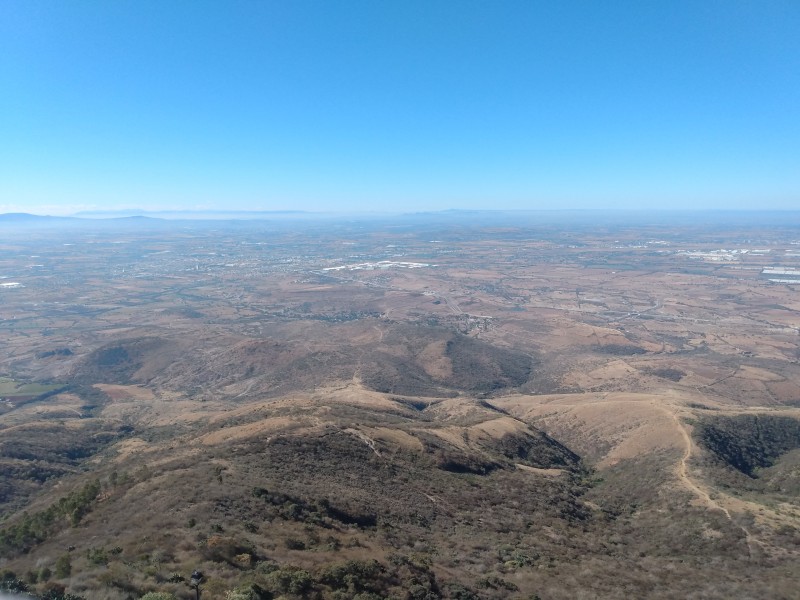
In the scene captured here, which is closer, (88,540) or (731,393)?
(88,540)

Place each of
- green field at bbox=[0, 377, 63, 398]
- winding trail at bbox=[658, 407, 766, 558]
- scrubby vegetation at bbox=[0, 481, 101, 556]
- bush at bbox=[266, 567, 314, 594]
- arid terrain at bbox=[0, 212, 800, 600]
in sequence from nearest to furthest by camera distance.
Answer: bush at bbox=[266, 567, 314, 594]
arid terrain at bbox=[0, 212, 800, 600]
scrubby vegetation at bbox=[0, 481, 101, 556]
winding trail at bbox=[658, 407, 766, 558]
green field at bbox=[0, 377, 63, 398]

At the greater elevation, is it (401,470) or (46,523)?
(46,523)

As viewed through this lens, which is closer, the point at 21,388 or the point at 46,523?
the point at 46,523

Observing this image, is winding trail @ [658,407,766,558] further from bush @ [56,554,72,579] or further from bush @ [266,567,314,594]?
bush @ [56,554,72,579]

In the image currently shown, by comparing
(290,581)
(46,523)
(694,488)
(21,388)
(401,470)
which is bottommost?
(21,388)

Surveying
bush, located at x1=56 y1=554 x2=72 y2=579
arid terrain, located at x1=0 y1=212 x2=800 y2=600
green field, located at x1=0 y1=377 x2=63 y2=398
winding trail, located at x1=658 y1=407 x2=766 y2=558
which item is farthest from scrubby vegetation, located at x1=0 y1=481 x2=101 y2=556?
green field, located at x1=0 y1=377 x2=63 y2=398

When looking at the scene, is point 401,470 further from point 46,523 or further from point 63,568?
point 63,568

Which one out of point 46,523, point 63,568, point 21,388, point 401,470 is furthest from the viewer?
point 21,388

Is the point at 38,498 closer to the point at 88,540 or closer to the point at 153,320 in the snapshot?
the point at 88,540

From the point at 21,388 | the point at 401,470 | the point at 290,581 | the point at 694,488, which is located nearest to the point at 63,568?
the point at 290,581

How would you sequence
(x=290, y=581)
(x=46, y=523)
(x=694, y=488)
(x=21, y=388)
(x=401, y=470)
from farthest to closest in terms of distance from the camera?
1. (x=21, y=388)
2. (x=401, y=470)
3. (x=694, y=488)
4. (x=46, y=523)
5. (x=290, y=581)

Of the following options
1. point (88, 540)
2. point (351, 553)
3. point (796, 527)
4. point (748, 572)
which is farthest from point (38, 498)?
point (796, 527)
